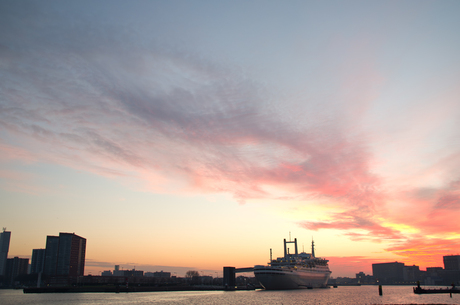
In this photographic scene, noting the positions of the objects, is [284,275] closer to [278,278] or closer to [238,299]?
[278,278]

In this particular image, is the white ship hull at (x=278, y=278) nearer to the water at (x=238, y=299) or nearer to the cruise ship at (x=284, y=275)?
the cruise ship at (x=284, y=275)

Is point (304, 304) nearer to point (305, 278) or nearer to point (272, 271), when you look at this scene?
point (272, 271)

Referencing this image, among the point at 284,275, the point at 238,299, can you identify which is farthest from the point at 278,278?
the point at 238,299

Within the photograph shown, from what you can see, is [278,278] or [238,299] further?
[278,278]

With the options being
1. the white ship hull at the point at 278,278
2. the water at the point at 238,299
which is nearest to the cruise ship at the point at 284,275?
the white ship hull at the point at 278,278

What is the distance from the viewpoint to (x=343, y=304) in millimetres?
96750

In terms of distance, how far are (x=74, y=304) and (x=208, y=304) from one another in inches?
1599

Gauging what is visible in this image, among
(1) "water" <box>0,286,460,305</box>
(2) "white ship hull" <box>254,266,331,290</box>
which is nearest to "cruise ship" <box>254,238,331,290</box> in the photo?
(2) "white ship hull" <box>254,266,331,290</box>

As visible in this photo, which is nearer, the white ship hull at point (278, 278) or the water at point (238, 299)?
the water at point (238, 299)

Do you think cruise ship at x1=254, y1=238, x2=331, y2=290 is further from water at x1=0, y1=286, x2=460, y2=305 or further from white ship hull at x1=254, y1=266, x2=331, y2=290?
water at x1=0, y1=286, x2=460, y2=305

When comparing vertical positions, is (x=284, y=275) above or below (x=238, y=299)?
above

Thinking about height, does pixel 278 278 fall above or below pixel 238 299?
above

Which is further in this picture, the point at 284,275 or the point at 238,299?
the point at 284,275

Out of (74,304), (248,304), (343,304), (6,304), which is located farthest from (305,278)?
(6,304)
